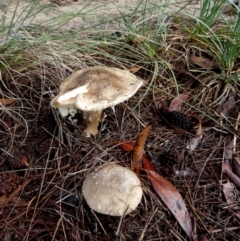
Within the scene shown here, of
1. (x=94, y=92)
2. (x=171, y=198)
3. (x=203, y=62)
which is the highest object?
(x=94, y=92)

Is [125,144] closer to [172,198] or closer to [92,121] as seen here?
[92,121]

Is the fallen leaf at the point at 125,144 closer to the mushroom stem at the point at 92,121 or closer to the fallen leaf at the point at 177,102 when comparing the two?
the mushroom stem at the point at 92,121

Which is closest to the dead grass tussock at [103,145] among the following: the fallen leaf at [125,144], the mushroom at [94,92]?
the fallen leaf at [125,144]

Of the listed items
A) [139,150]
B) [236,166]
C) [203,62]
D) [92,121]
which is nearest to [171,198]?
[139,150]

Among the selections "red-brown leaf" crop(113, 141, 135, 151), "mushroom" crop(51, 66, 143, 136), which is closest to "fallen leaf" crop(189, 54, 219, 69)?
"mushroom" crop(51, 66, 143, 136)

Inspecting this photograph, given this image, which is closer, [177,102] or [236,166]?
[236,166]

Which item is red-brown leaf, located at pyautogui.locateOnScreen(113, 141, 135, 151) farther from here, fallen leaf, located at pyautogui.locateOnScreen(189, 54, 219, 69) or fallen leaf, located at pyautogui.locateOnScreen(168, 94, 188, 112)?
fallen leaf, located at pyautogui.locateOnScreen(189, 54, 219, 69)
